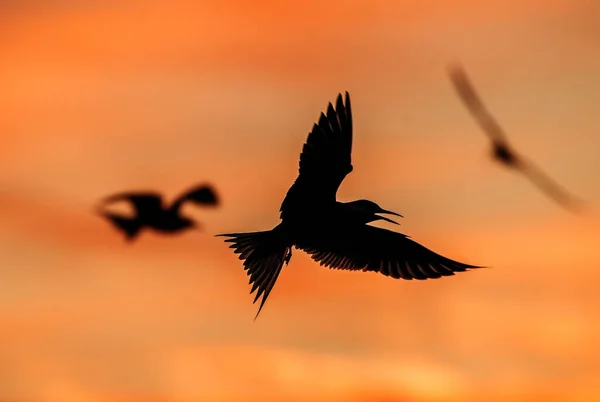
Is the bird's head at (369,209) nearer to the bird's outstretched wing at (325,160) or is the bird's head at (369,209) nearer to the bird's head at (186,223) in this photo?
the bird's outstretched wing at (325,160)

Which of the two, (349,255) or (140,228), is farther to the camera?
(349,255)

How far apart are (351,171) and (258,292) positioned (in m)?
2.44

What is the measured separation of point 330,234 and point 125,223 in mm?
3365

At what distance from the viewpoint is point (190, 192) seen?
16547mm

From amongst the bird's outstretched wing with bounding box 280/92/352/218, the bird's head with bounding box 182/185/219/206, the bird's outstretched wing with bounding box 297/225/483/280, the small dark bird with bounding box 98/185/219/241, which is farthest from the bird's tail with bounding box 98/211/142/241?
the bird's outstretched wing with bounding box 297/225/483/280

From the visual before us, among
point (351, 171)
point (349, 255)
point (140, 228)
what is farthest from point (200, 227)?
point (349, 255)

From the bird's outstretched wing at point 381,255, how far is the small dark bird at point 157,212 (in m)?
1.83

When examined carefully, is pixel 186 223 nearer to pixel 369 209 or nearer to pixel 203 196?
pixel 203 196

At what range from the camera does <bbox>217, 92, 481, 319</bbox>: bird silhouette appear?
15.3m

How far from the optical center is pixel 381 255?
1748cm

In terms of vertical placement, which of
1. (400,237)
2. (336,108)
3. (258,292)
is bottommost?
(258,292)

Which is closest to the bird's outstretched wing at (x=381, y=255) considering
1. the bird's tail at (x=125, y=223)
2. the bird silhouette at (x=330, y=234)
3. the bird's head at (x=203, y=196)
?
the bird silhouette at (x=330, y=234)

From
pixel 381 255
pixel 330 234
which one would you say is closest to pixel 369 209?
pixel 330 234

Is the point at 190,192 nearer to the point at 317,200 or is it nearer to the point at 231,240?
the point at 231,240
